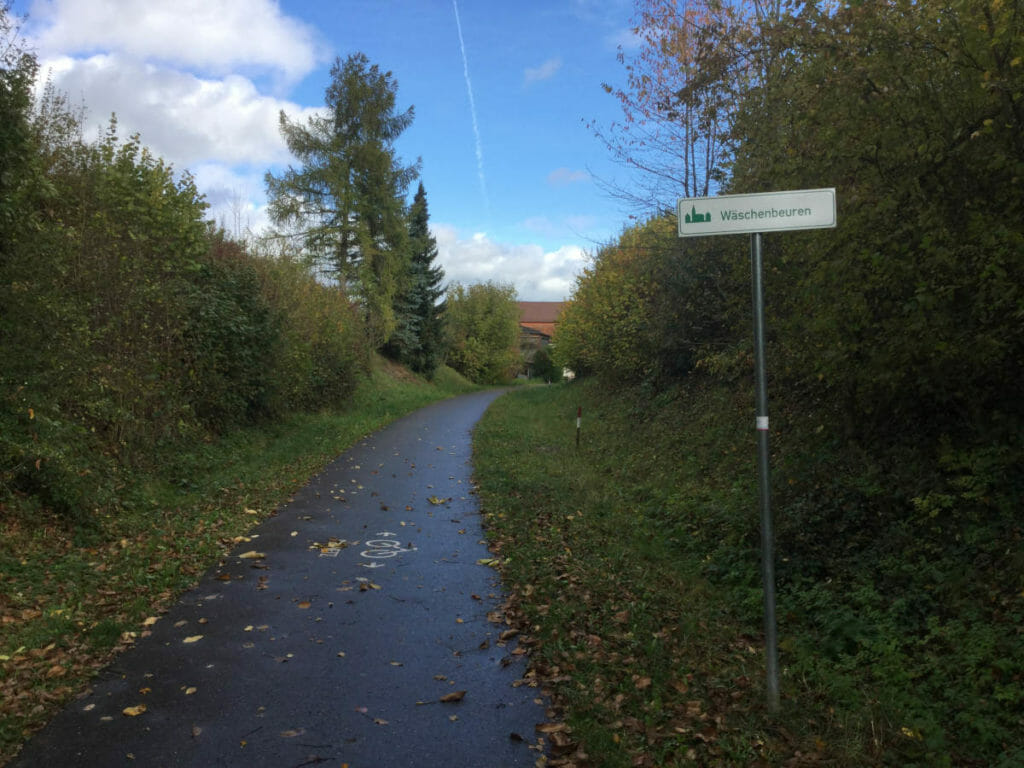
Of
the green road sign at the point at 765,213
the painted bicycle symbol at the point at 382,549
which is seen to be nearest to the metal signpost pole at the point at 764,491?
the green road sign at the point at 765,213

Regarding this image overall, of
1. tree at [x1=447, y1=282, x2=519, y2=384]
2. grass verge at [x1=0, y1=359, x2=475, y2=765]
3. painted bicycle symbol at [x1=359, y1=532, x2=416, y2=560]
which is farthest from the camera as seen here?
tree at [x1=447, y1=282, x2=519, y2=384]

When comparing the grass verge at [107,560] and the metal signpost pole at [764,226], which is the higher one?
the metal signpost pole at [764,226]

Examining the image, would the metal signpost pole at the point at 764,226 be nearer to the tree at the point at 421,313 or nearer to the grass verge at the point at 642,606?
the grass verge at the point at 642,606

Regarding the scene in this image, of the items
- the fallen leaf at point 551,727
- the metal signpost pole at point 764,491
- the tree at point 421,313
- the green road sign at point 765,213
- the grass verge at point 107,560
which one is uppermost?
the tree at point 421,313

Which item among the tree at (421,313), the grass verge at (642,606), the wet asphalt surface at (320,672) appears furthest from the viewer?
the tree at (421,313)

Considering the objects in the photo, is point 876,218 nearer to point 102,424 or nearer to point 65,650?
point 65,650

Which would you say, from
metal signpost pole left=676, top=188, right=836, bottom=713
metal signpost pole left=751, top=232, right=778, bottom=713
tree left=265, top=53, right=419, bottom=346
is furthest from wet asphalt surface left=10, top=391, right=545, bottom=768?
tree left=265, top=53, right=419, bottom=346

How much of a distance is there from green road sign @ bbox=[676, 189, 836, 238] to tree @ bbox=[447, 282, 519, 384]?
54687 millimetres

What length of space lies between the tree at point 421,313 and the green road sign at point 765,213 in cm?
3661

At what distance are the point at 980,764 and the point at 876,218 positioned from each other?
4.14 metres

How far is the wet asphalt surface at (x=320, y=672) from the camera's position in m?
3.79

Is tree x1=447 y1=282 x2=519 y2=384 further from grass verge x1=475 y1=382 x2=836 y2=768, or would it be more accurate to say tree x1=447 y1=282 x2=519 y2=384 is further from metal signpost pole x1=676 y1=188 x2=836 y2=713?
metal signpost pole x1=676 y1=188 x2=836 y2=713

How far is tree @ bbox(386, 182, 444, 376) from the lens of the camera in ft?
136

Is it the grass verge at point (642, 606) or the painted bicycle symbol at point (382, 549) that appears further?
the painted bicycle symbol at point (382, 549)
